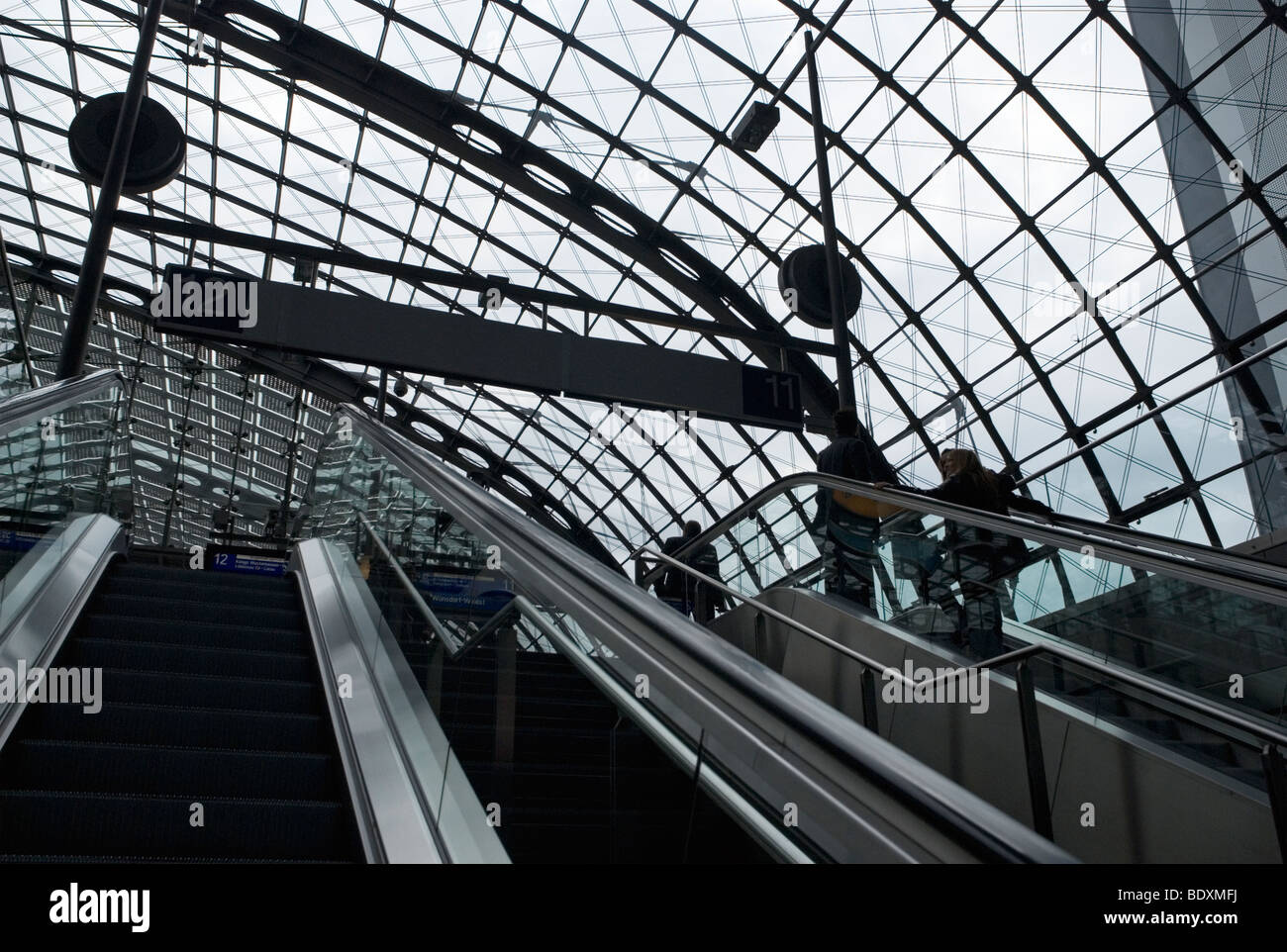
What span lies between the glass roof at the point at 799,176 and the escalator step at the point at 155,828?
11.3 metres

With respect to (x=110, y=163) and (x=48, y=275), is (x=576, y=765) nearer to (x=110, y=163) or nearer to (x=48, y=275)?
(x=110, y=163)

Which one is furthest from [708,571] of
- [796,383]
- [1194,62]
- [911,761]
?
[1194,62]

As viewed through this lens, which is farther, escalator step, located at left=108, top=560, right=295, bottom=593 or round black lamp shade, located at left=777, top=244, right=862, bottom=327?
round black lamp shade, located at left=777, top=244, right=862, bottom=327

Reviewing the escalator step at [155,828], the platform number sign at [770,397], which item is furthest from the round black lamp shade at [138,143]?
the escalator step at [155,828]

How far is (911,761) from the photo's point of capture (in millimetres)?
1625

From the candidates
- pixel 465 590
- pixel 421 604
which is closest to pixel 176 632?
pixel 421 604

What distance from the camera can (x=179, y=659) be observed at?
5.38m

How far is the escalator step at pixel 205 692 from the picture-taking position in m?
4.93

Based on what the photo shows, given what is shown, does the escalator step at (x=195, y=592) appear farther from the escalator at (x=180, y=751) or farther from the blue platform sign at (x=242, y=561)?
the blue platform sign at (x=242, y=561)

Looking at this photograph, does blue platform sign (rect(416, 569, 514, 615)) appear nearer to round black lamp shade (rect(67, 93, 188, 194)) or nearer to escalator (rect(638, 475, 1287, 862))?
escalator (rect(638, 475, 1287, 862))

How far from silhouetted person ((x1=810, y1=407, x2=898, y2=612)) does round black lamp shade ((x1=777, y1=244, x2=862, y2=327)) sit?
20.9 ft

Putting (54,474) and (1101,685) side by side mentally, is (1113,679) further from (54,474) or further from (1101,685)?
(54,474)

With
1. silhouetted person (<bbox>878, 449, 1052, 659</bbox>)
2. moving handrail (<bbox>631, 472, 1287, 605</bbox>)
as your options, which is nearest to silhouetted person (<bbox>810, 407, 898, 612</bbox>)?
moving handrail (<bbox>631, 472, 1287, 605</bbox>)

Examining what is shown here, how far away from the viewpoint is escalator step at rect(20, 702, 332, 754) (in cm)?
442
